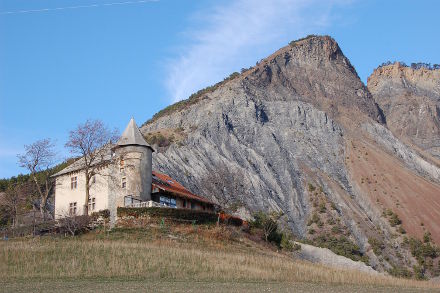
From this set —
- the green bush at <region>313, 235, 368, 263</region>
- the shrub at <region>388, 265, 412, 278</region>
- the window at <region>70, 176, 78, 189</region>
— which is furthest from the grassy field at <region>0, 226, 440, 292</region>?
the shrub at <region>388, 265, 412, 278</region>

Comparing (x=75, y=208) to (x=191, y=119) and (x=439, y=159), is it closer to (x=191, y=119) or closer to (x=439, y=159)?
(x=191, y=119)

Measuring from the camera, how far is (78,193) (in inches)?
2057

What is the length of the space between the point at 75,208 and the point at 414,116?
113 meters

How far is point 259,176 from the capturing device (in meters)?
85.4

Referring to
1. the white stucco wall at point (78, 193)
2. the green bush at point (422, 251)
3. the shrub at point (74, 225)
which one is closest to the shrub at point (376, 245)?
the green bush at point (422, 251)

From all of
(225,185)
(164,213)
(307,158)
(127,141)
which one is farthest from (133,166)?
(307,158)

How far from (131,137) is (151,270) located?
22.3 meters

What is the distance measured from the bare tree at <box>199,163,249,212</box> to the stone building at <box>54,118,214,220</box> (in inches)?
865

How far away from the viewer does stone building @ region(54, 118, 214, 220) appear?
4938cm

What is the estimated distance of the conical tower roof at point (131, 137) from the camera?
50406 millimetres

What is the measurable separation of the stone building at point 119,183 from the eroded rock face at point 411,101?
98343mm

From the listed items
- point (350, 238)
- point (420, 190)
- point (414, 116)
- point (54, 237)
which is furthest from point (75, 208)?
point (414, 116)

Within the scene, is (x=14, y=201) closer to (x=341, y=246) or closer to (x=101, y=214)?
(x=101, y=214)

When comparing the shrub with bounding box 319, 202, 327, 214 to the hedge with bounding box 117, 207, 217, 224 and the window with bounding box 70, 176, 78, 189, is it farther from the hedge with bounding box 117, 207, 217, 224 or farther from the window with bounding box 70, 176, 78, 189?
the window with bounding box 70, 176, 78, 189
